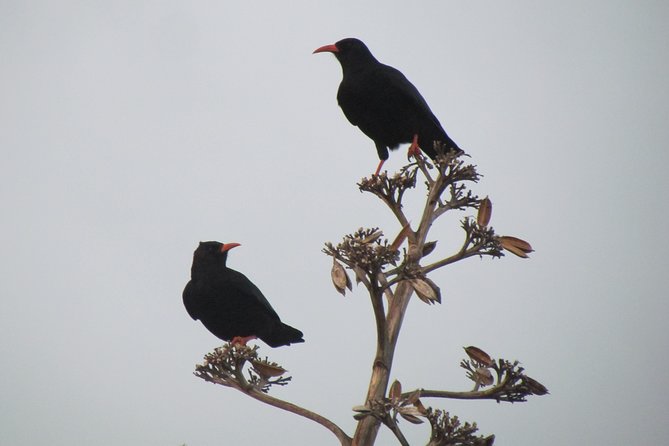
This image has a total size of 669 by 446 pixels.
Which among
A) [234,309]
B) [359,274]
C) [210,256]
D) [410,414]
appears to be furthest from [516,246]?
[210,256]

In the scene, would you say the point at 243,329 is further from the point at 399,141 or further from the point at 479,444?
the point at 479,444

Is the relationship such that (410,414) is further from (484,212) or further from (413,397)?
(484,212)

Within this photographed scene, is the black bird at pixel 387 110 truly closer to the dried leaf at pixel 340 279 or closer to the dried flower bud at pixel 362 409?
the dried leaf at pixel 340 279

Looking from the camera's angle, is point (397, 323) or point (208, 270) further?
point (208, 270)

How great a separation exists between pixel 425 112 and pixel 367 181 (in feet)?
4.54

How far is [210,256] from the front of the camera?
545 cm

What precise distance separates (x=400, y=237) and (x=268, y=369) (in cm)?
107

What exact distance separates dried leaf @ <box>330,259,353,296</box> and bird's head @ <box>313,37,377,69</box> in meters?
2.55

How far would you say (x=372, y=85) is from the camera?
4.93 m

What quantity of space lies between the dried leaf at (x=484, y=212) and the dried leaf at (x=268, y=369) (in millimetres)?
1440

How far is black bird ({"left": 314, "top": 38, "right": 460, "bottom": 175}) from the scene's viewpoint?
4.87 meters

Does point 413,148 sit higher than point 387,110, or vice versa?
point 387,110

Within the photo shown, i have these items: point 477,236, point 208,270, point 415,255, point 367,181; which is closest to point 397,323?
point 415,255

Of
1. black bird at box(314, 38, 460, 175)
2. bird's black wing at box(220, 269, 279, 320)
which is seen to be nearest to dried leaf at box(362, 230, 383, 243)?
black bird at box(314, 38, 460, 175)
